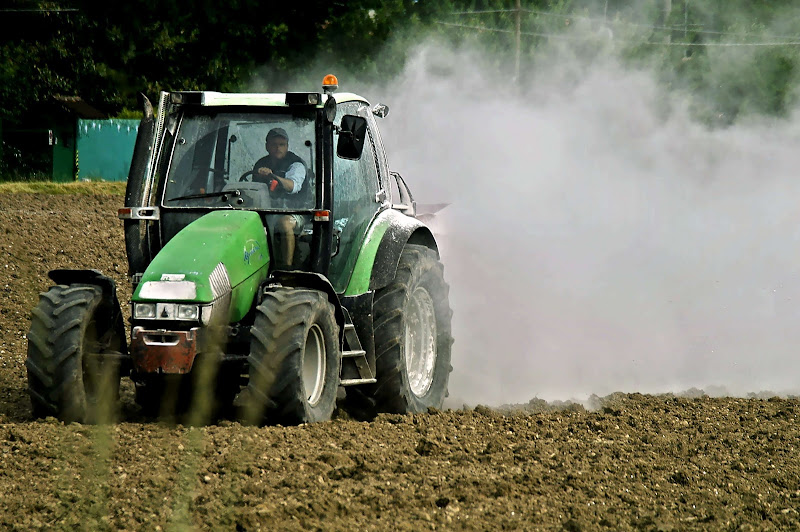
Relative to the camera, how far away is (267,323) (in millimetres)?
7125

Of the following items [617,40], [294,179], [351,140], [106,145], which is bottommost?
[294,179]

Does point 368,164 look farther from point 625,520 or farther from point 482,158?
point 482,158

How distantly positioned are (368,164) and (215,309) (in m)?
2.07

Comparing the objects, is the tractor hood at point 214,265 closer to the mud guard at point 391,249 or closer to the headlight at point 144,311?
the headlight at point 144,311

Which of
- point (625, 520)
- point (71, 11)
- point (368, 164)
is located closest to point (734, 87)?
point (71, 11)

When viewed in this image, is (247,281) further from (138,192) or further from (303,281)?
(138,192)

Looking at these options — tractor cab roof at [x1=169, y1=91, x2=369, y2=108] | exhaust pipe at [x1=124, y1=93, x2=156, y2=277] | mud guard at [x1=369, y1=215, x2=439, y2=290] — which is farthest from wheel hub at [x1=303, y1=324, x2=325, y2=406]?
tractor cab roof at [x1=169, y1=91, x2=369, y2=108]

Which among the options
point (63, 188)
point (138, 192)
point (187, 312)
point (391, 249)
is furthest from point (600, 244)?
point (63, 188)

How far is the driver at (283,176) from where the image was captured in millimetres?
7969

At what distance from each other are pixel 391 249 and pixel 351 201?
1.52 feet

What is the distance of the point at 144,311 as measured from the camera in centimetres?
718

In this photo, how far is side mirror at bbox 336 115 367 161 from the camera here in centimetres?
781

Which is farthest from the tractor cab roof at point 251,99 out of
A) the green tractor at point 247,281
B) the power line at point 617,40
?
the power line at point 617,40

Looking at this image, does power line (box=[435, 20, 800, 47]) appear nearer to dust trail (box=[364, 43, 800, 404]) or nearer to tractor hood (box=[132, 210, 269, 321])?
dust trail (box=[364, 43, 800, 404])
